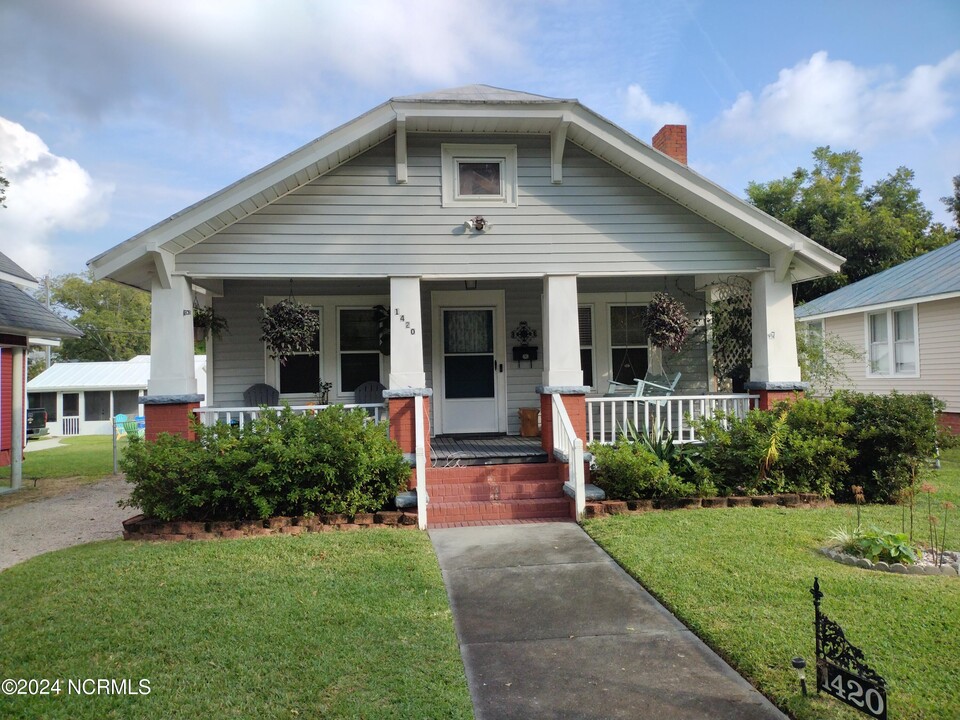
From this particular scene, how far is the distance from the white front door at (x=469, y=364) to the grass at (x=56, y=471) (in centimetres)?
711

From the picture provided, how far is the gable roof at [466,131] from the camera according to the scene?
7.50m

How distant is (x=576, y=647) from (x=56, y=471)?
14.5m

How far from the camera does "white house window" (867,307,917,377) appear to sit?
14797 millimetres

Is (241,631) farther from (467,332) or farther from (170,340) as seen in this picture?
(467,332)

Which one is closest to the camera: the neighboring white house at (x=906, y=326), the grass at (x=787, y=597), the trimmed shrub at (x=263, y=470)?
the grass at (x=787, y=597)

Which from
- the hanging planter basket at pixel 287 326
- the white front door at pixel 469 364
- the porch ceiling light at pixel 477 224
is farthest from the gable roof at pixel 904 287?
the hanging planter basket at pixel 287 326

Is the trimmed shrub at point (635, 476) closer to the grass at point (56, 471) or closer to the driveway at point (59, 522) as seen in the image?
the driveway at point (59, 522)

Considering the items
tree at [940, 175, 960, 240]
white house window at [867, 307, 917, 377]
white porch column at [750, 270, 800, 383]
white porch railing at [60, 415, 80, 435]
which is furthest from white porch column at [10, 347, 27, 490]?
tree at [940, 175, 960, 240]

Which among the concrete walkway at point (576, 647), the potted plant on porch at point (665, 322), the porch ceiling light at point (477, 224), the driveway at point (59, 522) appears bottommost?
the driveway at point (59, 522)

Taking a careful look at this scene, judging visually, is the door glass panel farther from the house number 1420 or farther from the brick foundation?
the brick foundation

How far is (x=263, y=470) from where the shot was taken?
6.71m

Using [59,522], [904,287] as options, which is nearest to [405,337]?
[59,522]

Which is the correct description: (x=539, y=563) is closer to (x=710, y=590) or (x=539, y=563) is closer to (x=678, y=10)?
(x=710, y=590)

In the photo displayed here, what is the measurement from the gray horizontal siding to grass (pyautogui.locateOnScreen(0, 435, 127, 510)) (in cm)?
635
